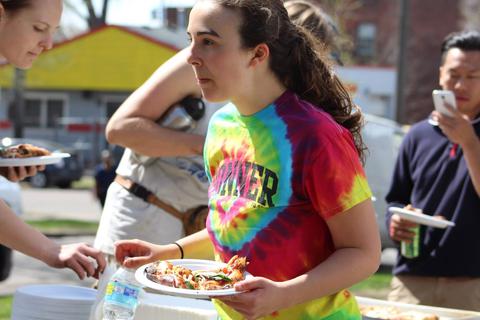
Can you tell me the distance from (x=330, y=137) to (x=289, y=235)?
291mm

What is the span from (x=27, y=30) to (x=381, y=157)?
9800 millimetres

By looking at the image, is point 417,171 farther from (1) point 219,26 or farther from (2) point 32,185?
(2) point 32,185

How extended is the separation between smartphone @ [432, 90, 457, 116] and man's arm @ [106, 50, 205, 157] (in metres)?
1.12

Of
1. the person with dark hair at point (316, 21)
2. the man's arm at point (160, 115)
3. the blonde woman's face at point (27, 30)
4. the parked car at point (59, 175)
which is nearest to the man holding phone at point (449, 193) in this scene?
the person with dark hair at point (316, 21)

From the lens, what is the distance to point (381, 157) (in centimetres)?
1227

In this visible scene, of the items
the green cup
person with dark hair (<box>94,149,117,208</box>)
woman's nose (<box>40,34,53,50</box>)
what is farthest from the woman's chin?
person with dark hair (<box>94,149,117,208</box>)

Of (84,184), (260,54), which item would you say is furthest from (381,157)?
(84,184)

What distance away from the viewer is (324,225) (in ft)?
8.39

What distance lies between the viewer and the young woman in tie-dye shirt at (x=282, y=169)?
2.47 meters

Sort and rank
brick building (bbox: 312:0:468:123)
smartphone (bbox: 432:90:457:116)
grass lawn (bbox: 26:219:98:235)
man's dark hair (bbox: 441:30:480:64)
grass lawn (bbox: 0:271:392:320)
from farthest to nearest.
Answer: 1. brick building (bbox: 312:0:468:123)
2. grass lawn (bbox: 26:219:98:235)
3. grass lawn (bbox: 0:271:392:320)
4. man's dark hair (bbox: 441:30:480:64)
5. smartphone (bbox: 432:90:457:116)

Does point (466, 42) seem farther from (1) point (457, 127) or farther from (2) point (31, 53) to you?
(2) point (31, 53)

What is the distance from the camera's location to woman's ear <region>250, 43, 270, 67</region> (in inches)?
103

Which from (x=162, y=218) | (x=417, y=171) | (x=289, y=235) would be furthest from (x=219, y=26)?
(x=417, y=171)

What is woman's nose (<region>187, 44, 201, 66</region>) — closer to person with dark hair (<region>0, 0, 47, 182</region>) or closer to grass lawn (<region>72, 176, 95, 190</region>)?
person with dark hair (<region>0, 0, 47, 182</region>)
